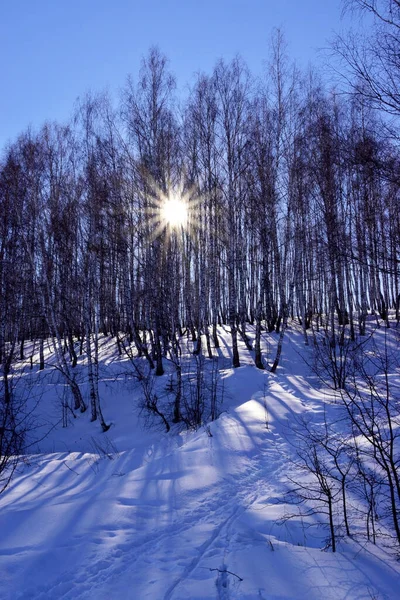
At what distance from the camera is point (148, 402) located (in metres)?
9.41

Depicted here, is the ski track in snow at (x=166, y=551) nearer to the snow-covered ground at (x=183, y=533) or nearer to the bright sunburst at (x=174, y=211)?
the snow-covered ground at (x=183, y=533)

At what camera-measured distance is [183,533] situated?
3643 millimetres

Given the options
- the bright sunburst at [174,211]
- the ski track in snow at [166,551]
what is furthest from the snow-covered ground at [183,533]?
the bright sunburst at [174,211]

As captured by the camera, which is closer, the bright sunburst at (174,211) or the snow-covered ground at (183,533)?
the snow-covered ground at (183,533)

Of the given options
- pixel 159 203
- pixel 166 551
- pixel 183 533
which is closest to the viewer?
pixel 166 551

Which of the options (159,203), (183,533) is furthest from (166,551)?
(159,203)

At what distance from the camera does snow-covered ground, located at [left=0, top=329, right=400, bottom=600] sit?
9.13 ft

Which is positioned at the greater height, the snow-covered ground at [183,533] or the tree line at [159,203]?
the tree line at [159,203]

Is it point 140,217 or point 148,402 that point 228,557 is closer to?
point 148,402

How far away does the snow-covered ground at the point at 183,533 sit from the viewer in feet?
9.13

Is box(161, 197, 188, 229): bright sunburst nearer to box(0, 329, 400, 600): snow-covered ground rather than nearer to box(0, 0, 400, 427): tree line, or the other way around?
box(0, 0, 400, 427): tree line

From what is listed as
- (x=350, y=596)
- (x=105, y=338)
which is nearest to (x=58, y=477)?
(x=350, y=596)

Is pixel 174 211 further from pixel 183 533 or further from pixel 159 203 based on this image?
pixel 183 533

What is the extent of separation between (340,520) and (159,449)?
4.61m
